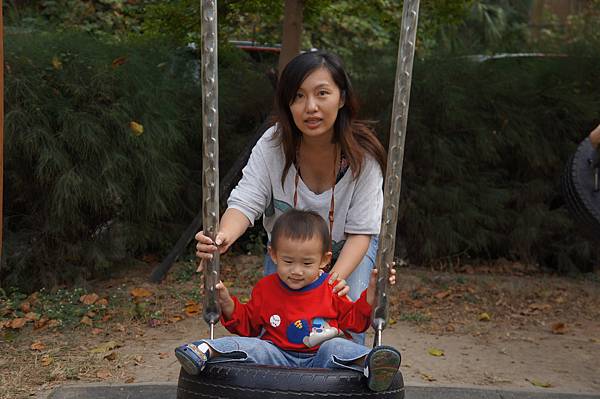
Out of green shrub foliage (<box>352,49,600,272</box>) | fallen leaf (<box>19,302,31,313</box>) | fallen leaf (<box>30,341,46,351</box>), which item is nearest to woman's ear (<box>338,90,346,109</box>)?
fallen leaf (<box>30,341,46,351</box>)

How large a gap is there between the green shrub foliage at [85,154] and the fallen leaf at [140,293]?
12.4 inches

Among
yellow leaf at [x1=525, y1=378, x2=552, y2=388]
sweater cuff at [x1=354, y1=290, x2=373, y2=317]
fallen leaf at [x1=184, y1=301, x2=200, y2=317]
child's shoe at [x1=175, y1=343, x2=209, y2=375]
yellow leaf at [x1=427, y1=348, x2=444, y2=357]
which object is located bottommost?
fallen leaf at [x1=184, y1=301, x2=200, y2=317]

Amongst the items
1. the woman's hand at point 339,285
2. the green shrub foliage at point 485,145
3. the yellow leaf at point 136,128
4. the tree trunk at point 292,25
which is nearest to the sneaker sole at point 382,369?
the woman's hand at point 339,285

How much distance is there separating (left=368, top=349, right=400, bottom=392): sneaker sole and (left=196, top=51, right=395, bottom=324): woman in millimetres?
659

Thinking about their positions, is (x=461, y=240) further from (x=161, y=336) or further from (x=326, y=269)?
(x=326, y=269)

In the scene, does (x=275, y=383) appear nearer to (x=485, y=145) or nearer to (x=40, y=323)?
(x=40, y=323)

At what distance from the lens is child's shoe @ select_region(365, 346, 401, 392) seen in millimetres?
2514

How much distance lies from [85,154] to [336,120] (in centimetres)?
315

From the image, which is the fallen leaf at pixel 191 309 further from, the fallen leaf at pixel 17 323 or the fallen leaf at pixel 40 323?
the fallen leaf at pixel 17 323

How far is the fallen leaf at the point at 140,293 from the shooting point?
245 inches

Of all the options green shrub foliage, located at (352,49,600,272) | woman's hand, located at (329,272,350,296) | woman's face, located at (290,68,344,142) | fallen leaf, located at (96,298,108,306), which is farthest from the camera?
green shrub foliage, located at (352,49,600,272)

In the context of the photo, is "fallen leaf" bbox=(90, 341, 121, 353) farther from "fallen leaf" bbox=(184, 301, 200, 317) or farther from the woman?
the woman

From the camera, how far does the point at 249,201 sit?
329 cm

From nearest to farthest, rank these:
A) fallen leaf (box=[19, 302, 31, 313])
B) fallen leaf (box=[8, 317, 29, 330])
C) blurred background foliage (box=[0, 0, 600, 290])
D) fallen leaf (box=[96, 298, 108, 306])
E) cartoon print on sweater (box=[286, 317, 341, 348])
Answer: cartoon print on sweater (box=[286, 317, 341, 348]) → fallen leaf (box=[8, 317, 29, 330]) → fallen leaf (box=[19, 302, 31, 313]) → fallen leaf (box=[96, 298, 108, 306]) → blurred background foliage (box=[0, 0, 600, 290])
